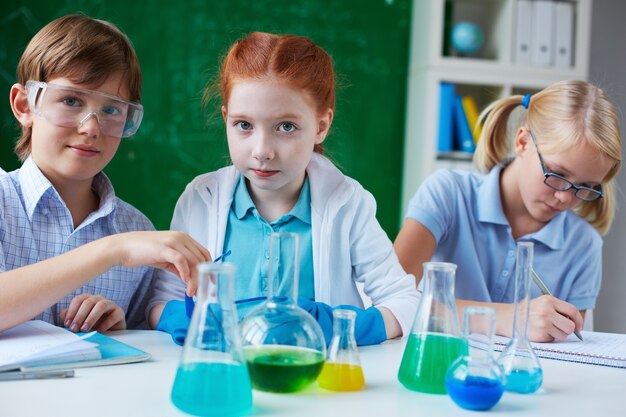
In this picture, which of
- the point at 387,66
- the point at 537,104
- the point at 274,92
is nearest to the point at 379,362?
the point at 274,92

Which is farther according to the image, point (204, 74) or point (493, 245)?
point (204, 74)

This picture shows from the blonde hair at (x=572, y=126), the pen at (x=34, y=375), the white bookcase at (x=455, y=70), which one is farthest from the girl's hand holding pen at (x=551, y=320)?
the white bookcase at (x=455, y=70)

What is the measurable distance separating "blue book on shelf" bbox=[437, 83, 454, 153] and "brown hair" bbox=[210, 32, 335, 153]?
6.81ft

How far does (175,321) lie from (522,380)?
0.61 meters

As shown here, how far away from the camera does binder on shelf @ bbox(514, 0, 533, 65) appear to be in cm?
355

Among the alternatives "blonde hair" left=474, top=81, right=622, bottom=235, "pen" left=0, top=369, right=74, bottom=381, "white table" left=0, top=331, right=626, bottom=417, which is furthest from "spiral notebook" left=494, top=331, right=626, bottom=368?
"pen" left=0, top=369, right=74, bottom=381

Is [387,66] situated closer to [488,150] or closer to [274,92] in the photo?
[488,150]

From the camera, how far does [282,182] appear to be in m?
1.42

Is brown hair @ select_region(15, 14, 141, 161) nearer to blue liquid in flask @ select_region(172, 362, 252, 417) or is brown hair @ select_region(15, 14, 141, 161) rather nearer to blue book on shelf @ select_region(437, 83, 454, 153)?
blue liquid in flask @ select_region(172, 362, 252, 417)

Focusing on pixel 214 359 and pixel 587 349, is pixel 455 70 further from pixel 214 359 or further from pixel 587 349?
pixel 214 359

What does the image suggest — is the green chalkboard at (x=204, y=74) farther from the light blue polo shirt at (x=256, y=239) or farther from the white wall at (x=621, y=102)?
the light blue polo shirt at (x=256, y=239)

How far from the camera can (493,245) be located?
193 centimetres

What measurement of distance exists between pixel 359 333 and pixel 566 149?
0.83 metres

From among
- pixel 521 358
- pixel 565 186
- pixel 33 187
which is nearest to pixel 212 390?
pixel 521 358
